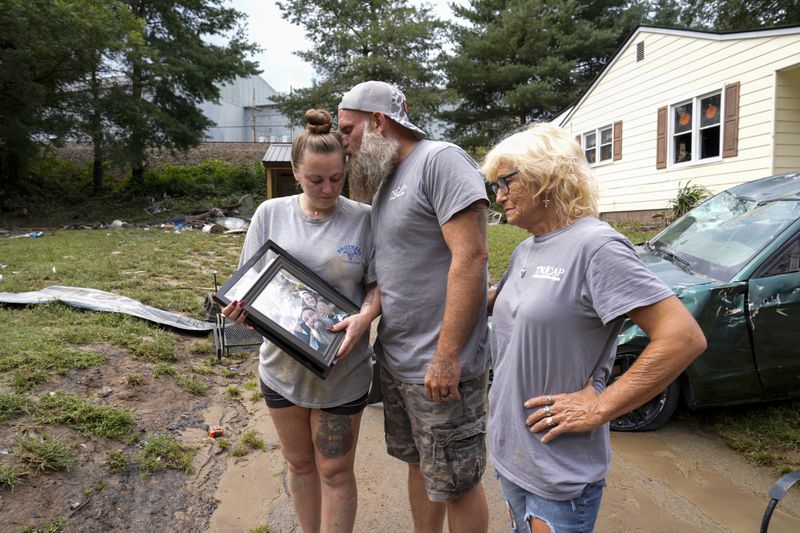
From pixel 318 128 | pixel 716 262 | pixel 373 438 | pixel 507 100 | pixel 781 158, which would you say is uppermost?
pixel 507 100

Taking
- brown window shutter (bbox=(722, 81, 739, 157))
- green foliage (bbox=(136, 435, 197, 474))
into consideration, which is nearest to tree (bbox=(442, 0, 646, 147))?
brown window shutter (bbox=(722, 81, 739, 157))

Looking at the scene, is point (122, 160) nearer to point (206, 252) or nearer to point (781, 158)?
point (206, 252)

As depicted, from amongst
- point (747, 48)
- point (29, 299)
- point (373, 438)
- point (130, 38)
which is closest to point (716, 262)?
point (373, 438)

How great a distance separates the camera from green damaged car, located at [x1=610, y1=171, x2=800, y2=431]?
3.61 m

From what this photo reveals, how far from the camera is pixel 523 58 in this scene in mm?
24438

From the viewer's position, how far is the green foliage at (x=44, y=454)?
2883 mm

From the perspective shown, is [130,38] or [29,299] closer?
[29,299]

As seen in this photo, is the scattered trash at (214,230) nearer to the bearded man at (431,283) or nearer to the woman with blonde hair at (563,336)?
the bearded man at (431,283)

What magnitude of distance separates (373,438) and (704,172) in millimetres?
10263

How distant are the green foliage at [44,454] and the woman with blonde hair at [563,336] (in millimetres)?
2644

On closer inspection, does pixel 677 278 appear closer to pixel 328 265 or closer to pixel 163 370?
pixel 328 265

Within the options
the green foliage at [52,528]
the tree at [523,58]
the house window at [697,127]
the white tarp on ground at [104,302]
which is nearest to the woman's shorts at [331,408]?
the green foliage at [52,528]

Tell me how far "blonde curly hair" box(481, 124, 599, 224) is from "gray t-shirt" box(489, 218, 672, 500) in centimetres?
8

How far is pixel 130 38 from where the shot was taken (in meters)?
17.8
